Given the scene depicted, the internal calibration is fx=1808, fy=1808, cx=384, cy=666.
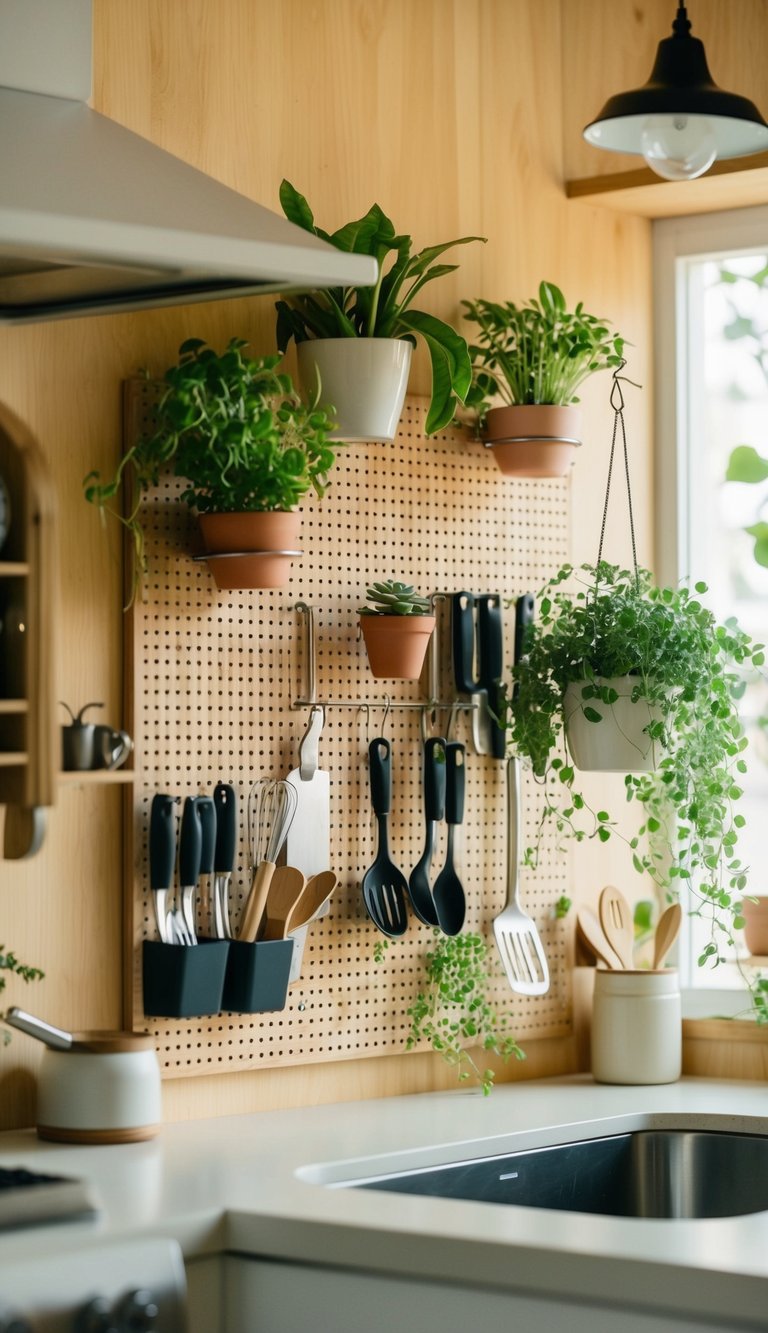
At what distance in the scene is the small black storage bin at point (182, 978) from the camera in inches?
93.9

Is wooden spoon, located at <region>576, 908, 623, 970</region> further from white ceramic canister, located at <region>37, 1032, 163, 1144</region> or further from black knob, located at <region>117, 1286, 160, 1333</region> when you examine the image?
black knob, located at <region>117, 1286, 160, 1333</region>

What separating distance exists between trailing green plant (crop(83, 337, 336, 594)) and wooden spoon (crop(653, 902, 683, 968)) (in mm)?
1033

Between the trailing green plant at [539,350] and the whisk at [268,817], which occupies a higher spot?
the trailing green plant at [539,350]

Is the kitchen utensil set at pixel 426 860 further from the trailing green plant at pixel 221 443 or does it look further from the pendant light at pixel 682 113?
the pendant light at pixel 682 113

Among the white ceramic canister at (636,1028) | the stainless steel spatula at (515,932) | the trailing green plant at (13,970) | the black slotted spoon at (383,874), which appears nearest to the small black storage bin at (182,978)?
the trailing green plant at (13,970)

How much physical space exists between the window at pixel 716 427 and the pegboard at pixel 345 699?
28 cm

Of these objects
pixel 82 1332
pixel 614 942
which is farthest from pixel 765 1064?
pixel 82 1332

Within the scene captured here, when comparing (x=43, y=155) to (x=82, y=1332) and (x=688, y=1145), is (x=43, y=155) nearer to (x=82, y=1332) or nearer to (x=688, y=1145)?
(x=82, y=1332)

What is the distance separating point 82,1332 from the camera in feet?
5.74

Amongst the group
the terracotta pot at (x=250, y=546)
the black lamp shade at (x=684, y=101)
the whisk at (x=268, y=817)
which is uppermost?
the black lamp shade at (x=684, y=101)

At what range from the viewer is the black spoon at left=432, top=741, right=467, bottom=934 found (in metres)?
2.78

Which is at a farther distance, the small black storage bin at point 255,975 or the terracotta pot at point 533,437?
the terracotta pot at point 533,437

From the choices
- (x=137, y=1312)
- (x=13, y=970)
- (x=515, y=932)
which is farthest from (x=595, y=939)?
(x=137, y=1312)

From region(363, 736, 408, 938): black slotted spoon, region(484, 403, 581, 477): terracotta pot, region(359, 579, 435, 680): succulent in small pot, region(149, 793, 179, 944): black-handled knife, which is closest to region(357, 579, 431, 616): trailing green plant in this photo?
region(359, 579, 435, 680): succulent in small pot
